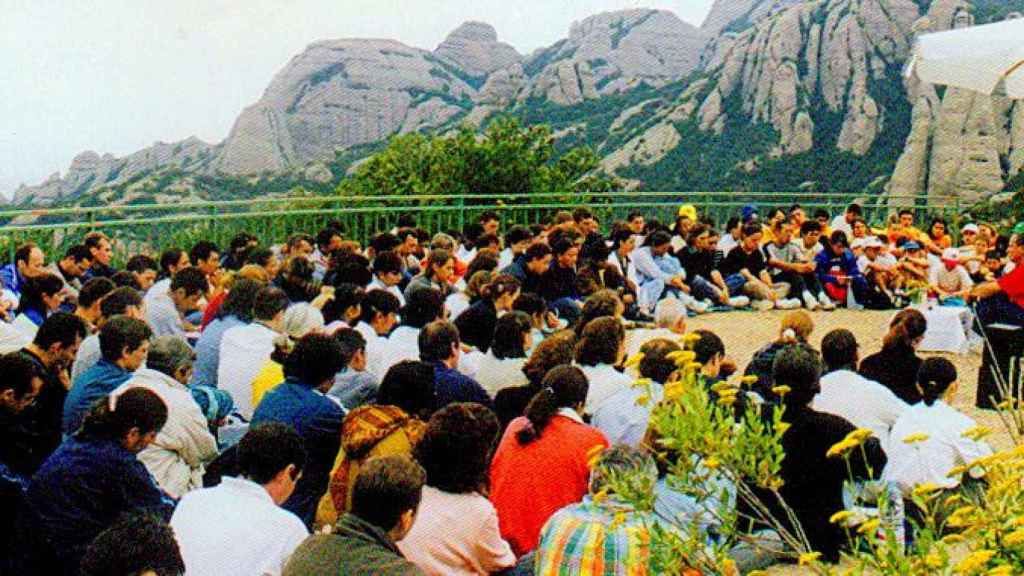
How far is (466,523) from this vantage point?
4.56m

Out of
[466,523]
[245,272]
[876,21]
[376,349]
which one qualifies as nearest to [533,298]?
[376,349]

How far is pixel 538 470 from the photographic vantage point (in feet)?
17.1

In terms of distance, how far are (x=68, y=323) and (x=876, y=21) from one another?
71177 millimetres

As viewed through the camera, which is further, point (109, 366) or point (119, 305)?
point (119, 305)

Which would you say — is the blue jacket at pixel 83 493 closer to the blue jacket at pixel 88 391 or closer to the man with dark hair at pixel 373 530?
the blue jacket at pixel 88 391

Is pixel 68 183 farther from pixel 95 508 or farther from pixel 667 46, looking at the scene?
pixel 95 508

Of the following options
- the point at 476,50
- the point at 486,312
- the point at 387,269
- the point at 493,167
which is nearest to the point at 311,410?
the point at 486,312

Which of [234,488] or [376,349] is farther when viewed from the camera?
[376,349]

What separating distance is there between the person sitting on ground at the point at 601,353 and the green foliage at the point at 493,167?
2870cm

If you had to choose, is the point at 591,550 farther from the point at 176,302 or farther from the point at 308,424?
the point at 176,302

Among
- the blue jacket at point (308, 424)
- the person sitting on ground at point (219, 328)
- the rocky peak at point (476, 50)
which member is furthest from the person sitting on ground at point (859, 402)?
the rocky peak at point (476, 50)

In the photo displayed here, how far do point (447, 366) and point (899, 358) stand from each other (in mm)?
3392

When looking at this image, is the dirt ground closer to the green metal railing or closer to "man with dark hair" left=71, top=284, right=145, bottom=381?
the green metal railing

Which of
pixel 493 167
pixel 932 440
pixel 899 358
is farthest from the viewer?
pixel 493 167
